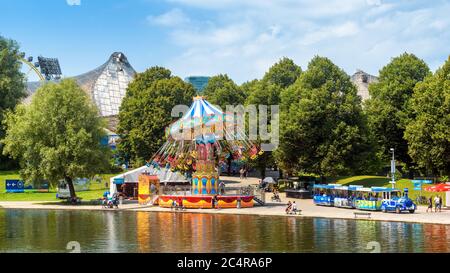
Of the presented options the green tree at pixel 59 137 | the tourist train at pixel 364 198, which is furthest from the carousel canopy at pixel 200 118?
the tourist train at pixel 364 198

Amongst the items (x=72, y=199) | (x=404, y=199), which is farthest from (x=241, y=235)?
(x=72, y=199)

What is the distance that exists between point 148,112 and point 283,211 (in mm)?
47002

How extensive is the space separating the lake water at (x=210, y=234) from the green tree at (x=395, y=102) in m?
38.4

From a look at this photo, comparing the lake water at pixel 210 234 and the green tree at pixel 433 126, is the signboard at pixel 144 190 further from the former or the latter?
the green tree at pixel 433 126

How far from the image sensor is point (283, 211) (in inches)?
2217

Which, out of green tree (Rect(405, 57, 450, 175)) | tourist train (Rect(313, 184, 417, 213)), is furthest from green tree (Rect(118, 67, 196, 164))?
green tree (Rect(405, 57, 450, 175))

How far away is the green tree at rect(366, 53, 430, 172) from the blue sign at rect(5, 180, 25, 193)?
48323 mm

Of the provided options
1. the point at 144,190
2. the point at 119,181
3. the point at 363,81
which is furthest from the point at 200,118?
the point at 363,81

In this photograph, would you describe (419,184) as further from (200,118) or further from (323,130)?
(200,118)

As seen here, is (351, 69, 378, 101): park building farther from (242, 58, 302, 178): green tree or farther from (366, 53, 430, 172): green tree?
(366, 53, 430, 172): green tree

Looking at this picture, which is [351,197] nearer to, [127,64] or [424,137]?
[424,137]

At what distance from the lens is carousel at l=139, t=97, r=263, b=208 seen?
61219 millimetres

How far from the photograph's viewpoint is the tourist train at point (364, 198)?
177ft

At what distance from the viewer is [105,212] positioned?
57750mm
